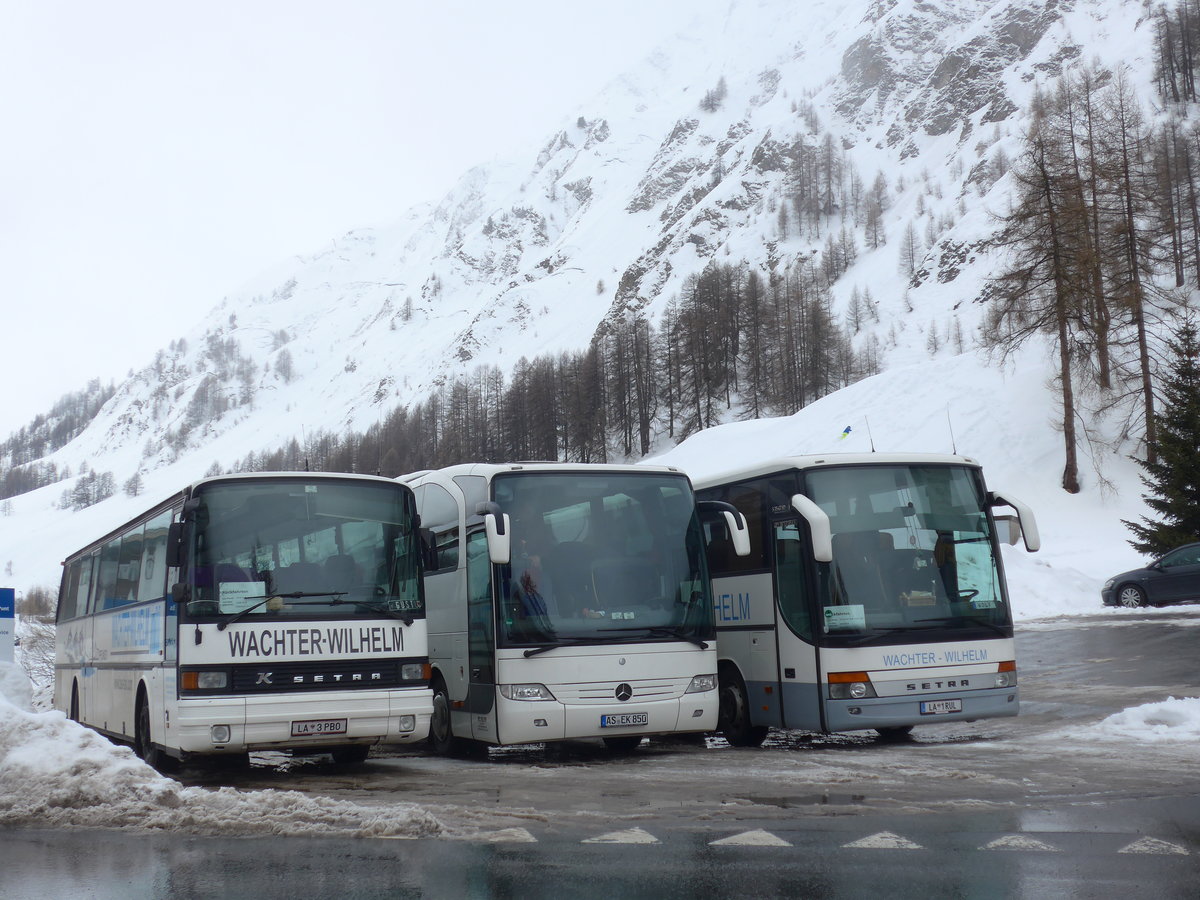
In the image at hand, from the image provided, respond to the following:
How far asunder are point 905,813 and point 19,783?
6466 mm

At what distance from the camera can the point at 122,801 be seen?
827 cm

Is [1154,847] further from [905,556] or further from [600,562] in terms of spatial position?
[600,562]

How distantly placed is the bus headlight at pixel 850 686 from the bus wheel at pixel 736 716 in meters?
1.30

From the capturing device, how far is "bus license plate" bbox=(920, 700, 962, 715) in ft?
38.0

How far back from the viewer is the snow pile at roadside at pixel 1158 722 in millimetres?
11094

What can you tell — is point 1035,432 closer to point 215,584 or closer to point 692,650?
point 692,650

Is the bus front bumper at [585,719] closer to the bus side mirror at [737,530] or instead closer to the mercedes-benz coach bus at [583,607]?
the mercedes-benz coach bus at [583,607]

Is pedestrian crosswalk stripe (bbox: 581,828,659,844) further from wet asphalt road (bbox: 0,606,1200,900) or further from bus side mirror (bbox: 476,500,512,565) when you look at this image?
bus side mirror (bbox: 476,500,512,565)

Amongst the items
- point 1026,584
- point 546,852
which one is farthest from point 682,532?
point 1026,584

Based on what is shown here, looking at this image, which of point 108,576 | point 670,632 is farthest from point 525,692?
point 108,576

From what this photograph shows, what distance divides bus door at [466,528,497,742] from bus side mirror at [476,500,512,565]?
61 cm

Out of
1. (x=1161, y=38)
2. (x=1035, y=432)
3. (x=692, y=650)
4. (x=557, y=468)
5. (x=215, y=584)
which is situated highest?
(x=1161, y=38)

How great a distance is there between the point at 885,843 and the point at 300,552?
6038 millimetres

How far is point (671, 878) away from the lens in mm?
6195
